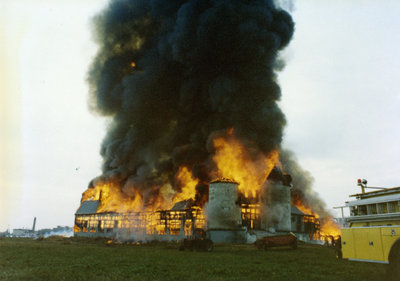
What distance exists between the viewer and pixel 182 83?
Answer: 59.6 metres

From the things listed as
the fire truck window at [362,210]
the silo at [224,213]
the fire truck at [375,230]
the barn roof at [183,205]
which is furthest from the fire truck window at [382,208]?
the barn roof at [183,205]

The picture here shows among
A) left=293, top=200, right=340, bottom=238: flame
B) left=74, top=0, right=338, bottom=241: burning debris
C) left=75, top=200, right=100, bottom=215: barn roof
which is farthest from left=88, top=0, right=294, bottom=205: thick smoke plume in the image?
left=293, top=200, right=340, bottom=238: flame

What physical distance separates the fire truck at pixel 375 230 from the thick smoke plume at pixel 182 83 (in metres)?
34.4

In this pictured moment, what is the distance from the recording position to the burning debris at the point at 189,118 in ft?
154

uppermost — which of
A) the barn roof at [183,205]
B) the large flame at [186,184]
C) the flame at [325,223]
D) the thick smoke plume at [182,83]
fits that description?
the thick smoke plume at [182,83]

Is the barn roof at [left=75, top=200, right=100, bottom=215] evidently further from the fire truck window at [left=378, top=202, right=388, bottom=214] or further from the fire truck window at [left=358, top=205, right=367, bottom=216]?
the fire truck window at [left=378, top=202, right=388, bottom=214]

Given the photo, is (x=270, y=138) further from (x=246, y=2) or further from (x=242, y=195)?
(x=246, y=2)

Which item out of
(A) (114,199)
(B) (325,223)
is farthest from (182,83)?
(B) (325,223)

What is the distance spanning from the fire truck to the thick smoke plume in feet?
113

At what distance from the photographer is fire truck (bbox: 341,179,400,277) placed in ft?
30.7

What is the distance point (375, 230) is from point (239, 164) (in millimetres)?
36642

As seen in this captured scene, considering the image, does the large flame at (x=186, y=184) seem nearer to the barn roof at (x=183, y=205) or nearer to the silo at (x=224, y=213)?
the barn roof at (x=183, y=205)

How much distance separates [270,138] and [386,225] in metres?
37.2

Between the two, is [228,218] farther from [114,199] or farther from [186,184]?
[114,199]
